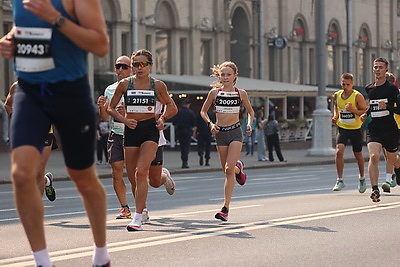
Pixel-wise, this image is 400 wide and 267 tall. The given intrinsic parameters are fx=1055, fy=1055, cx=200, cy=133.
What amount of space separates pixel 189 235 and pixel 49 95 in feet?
14.4

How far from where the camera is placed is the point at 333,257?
8.63m

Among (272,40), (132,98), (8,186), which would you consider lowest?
(8,186)

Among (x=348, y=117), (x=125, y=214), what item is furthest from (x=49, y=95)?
(x=348, y=117)

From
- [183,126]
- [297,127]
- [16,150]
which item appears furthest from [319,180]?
[297,127]

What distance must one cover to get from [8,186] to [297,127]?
2317 cm

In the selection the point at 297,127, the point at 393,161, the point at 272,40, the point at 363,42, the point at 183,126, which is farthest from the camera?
the point at 363,42

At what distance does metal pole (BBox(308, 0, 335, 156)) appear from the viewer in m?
34.2

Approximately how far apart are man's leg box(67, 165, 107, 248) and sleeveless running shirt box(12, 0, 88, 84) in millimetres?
548

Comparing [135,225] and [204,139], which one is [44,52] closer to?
[135,225]

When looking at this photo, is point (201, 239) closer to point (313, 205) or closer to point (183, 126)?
point (313, 205)

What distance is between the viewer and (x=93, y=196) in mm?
6070

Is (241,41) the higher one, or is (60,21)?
(241,41)

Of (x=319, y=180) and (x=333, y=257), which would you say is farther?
(x=319, y=180)

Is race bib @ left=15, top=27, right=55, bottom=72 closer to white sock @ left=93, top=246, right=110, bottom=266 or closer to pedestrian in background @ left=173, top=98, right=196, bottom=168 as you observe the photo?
white sock @ left=93, top=246, right=110, bottom=266
